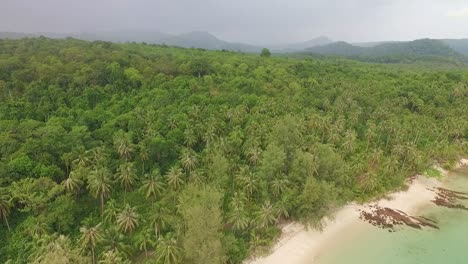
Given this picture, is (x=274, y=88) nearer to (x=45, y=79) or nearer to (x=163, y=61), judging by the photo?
(x=163, y=61)

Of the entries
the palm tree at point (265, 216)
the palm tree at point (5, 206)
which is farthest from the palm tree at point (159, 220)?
the palm tree at point (5, 206)

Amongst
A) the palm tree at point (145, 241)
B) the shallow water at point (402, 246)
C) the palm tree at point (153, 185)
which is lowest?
the shallow water at point (402, 246)

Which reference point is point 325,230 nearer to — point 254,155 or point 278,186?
point 278,186

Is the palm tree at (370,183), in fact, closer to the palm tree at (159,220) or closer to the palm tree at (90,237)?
the palm tree at (159,220)

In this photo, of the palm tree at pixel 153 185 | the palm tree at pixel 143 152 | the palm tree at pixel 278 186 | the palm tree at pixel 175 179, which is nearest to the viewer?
the palm tree at pixel 153 185

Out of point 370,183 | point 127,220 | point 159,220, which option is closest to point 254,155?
point 370,183

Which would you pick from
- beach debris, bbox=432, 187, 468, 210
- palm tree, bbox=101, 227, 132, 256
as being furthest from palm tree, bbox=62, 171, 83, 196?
beach debris, bbox=432, 187, 468, 210
